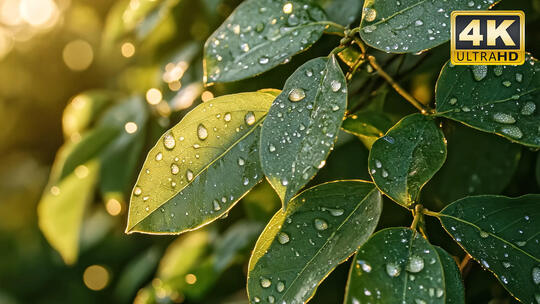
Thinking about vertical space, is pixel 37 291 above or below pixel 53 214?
below

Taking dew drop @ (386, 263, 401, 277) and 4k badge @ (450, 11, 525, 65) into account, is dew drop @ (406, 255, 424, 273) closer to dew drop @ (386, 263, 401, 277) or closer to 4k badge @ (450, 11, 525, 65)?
dew drop @ (386, 263, 401, 277)

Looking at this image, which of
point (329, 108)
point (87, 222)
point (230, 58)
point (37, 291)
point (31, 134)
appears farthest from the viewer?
point (31, 134)

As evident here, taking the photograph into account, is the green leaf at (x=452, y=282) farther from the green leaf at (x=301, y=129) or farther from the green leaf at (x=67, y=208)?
the green leaf at (x=67, y=208)

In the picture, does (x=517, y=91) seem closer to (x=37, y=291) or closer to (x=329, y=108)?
(x=329, y=108)

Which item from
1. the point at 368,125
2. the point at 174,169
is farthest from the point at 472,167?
the point at 174,169

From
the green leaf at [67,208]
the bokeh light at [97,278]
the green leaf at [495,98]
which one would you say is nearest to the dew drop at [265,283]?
the green leaf at [495,98]

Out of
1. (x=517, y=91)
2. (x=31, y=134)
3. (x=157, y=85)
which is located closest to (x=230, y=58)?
(x=517, y=91)

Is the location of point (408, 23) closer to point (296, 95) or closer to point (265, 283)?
point (296, 95)
